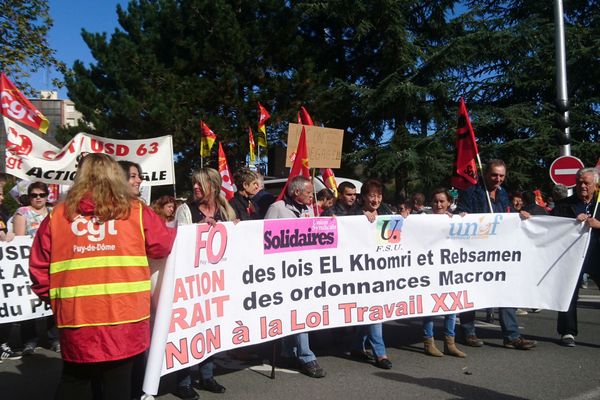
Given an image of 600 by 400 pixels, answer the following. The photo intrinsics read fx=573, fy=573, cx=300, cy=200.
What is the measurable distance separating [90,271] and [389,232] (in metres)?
3.10

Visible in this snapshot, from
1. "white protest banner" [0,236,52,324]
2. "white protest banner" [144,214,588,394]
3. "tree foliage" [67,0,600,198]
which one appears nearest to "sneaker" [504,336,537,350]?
"white protest banner" [144,214,588,394]

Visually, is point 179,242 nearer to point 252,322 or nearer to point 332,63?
point 252,322

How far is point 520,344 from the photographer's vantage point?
227 inches

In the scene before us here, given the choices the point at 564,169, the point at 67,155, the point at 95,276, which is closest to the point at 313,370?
the point at 95,276

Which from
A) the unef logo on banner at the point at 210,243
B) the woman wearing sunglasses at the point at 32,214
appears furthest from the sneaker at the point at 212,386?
the woman wearing sunglasses at the point at 32,214

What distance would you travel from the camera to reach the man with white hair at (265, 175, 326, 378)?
16.3 feet

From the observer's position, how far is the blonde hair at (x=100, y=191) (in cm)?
283

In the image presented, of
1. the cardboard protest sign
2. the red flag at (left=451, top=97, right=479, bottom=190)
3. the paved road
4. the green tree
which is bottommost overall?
the paved road

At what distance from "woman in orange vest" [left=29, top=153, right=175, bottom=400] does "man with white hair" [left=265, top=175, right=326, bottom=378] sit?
220 centimetres

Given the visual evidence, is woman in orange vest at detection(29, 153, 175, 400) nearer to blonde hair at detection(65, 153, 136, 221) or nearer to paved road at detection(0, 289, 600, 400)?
blonde hair at detection(65, 153, 136, 221)

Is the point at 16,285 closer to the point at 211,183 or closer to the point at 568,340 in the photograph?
the point at 211,183

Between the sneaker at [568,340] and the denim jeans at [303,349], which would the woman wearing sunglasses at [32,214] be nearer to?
the denim jeans at [303,349]

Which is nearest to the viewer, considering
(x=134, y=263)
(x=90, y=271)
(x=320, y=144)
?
(x=90, y=271)

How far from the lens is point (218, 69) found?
19.2 meters
